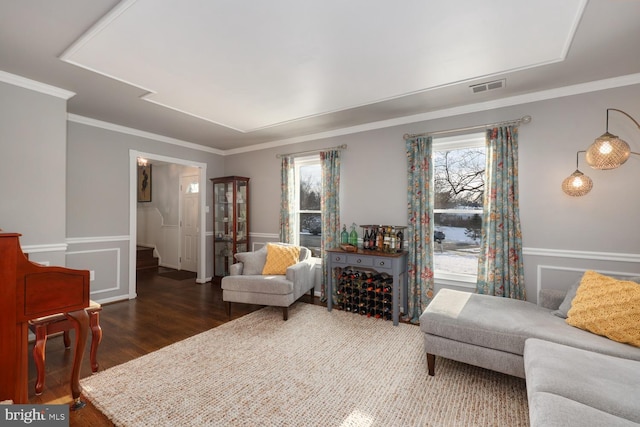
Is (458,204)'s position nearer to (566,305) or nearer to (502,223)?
(502,223)

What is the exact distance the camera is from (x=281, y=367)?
94.3 inches

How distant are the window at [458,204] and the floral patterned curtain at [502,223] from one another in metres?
0.24

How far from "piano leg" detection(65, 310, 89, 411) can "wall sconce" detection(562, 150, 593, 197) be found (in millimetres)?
4272

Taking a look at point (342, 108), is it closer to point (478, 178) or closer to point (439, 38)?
point (439, 38)

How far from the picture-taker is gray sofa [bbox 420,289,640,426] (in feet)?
4.17

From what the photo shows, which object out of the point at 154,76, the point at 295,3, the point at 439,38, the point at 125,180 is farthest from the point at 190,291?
the point at 439,38

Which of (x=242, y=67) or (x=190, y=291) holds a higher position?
(x=242, y=67)

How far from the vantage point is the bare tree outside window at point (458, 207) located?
3398mm

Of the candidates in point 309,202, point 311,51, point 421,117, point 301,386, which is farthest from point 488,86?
point 301,386

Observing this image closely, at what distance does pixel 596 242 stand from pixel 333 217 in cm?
290

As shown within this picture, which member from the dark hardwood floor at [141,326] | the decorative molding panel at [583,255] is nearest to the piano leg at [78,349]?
the dark hardwood floor at [141,326]

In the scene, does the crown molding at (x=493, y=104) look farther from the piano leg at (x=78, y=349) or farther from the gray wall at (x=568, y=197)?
the piano leg at (x=78, y=349)

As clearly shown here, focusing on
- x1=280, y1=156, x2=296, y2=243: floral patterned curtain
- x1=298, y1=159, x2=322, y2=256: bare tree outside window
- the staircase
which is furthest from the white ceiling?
the staircase

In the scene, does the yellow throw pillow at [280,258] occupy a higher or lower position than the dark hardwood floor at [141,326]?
higher
